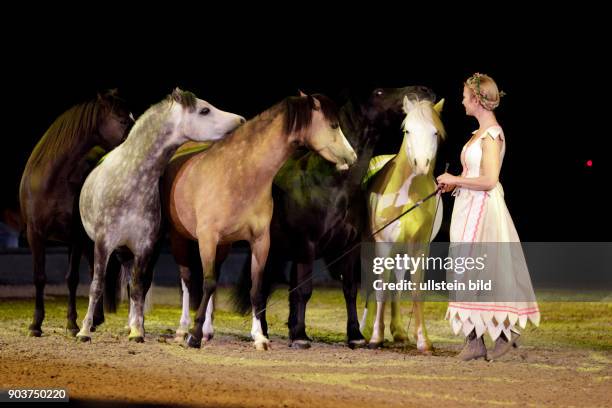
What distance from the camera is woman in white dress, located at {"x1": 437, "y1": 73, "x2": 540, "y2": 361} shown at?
800 centimetres

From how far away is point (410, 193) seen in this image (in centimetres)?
A: 952

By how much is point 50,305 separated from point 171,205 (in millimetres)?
5659

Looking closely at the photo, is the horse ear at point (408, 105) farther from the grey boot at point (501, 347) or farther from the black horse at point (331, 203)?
the grey boot at point (501, 347)

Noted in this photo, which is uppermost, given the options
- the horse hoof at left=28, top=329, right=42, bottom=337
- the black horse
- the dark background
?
the dark background

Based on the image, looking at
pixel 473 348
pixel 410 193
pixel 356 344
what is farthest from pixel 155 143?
pixel 473 348

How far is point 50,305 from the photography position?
14.4 meters

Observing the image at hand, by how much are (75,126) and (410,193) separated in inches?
134

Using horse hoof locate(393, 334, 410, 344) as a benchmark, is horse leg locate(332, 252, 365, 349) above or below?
above

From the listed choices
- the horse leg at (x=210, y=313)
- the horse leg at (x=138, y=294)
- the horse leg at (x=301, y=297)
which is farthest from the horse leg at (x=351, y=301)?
the horse leg at (x=138, y=294)

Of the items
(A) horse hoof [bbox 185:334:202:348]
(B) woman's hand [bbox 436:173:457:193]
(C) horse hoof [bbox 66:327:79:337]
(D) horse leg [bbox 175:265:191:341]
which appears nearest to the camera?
(B) woman's hand [bbox 436:173:457:193]

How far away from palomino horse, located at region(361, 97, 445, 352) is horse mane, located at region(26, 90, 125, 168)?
2816mm

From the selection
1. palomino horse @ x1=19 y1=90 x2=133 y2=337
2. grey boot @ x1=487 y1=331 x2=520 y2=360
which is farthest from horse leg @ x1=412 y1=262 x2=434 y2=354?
palomino horse @ x1=19 y1=90 x2=133 y2=337

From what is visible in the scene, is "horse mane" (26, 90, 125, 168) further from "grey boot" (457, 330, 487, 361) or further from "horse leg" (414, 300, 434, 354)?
"grey boot" (457, 330, 487, 361)

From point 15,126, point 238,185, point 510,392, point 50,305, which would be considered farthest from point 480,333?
point 15,126
